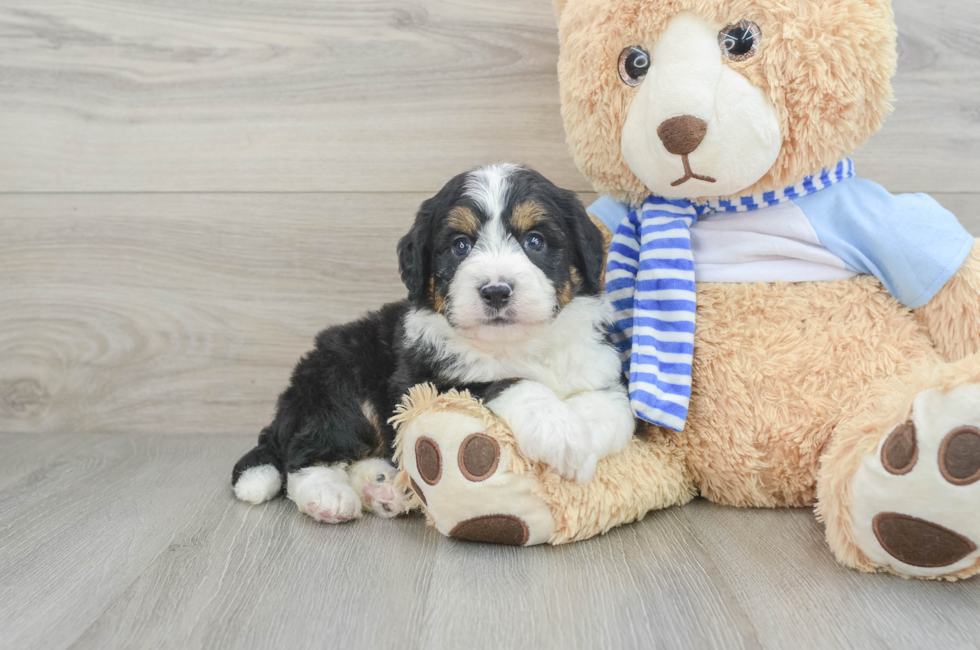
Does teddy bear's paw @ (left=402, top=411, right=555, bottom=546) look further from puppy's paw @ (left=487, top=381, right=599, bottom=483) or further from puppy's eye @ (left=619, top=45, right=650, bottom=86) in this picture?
puppy's eye @ (left=619, top=45, right=650, bottom=86)

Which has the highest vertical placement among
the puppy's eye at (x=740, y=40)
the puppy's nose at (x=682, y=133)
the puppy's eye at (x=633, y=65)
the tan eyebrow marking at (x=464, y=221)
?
the puppy's eye at (x=740, y=40)

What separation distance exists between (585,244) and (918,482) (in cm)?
86

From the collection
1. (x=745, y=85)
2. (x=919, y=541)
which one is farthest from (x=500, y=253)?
(x=919, y=541)

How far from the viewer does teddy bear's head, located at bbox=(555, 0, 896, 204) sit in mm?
1562

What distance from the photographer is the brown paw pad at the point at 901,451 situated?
1.28 meters

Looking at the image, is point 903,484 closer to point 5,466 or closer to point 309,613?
point 309,613

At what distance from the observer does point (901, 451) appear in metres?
1.30

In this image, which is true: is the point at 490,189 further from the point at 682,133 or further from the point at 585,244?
the point at 682,133

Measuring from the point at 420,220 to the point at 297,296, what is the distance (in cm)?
90

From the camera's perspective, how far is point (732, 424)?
1.71 meters

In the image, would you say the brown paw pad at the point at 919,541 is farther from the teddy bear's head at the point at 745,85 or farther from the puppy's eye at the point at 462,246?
the puppy's eye at the point at 462,246

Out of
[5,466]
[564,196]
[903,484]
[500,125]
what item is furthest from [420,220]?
[5,466]

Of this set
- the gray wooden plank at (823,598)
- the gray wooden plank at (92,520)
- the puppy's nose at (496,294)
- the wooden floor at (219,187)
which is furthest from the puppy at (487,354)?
the gray wooden plank at (823,598)

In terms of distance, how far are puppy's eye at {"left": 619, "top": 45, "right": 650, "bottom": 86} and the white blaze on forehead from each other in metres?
0.34
